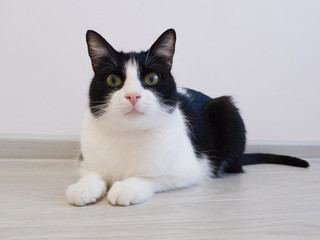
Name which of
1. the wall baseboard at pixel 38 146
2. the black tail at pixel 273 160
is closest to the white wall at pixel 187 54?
the wall baseboard at pixel 38 146

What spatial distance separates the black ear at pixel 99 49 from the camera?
1.03 metres

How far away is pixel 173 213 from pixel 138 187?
150mm

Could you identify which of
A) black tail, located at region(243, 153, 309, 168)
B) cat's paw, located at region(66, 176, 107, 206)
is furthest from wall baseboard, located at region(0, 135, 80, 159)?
black tail, located at region(243, 153, 309, 168)

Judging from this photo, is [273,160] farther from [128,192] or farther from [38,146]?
[38,146]

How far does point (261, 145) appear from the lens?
6.20 ft

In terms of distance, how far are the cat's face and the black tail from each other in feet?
2.56

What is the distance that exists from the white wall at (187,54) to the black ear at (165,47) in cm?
61

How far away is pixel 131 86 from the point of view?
945 millimetres

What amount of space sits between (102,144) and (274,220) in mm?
595

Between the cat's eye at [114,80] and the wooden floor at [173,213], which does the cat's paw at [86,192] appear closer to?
the wooden floor at [173,213]

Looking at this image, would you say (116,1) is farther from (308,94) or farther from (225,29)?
(308,94)

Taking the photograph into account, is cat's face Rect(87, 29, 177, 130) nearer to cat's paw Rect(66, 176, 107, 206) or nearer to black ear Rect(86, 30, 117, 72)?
black ear Rect(86, 30, 117, 72)

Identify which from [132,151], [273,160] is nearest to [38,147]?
[132,151]

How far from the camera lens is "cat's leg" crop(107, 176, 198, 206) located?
95 cm
